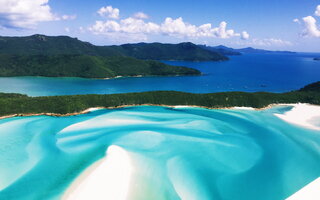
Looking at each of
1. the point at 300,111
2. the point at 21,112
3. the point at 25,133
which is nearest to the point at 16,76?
the point at 21,112

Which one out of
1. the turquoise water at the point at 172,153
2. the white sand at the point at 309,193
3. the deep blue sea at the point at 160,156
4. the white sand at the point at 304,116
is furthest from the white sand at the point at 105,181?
the white sand at the point at 304,116

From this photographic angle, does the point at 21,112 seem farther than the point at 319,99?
No

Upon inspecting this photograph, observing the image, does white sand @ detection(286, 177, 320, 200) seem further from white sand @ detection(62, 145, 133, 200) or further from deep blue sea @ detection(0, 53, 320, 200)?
white sand @ detection(62, 145, 133, 200)

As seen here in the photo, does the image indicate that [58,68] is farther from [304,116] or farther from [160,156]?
[304,116]

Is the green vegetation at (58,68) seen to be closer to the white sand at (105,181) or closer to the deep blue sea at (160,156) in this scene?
the deep blue sea at (160,156)

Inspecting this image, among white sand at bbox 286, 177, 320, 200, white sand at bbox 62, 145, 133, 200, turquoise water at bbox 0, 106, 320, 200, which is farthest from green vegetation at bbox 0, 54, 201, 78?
white sand at bbox 286, 177, 320, 200

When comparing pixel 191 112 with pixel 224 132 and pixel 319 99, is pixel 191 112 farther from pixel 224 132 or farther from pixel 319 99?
pixel 319 99
